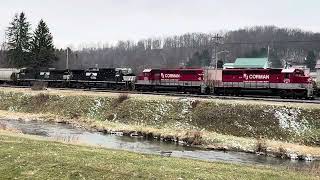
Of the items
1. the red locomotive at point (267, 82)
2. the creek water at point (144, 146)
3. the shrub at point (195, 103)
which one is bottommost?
the creek water at point (144, 146)

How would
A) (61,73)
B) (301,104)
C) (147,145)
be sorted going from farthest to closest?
(61,73) < (301,104) < (147,145)

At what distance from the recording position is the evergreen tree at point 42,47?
89375 mm

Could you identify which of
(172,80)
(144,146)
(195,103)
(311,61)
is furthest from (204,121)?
(311,61)

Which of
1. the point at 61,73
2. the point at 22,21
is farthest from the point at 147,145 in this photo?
the point at 22,21

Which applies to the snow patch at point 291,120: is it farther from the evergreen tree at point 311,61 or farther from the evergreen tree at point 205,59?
the evergreen tree at point 311,61

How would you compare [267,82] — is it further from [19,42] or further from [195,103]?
[19,42]

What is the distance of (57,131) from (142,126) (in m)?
7.06

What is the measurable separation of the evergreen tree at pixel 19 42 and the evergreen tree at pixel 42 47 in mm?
3560

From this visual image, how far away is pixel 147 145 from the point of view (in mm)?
30062

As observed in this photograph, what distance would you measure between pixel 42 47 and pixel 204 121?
6060 cm

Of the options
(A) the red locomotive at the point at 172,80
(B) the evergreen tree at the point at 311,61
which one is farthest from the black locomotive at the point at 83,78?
(B) the evergreen tree at the point at 311,61

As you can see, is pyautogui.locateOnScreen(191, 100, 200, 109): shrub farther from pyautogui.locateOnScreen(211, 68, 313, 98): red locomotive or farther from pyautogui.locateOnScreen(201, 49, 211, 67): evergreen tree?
pyautogui.locateOnScreen(201, 49, 211, 67): evergreen tree

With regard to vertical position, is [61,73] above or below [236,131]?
above

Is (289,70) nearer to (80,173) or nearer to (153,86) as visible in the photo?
(153,86)
